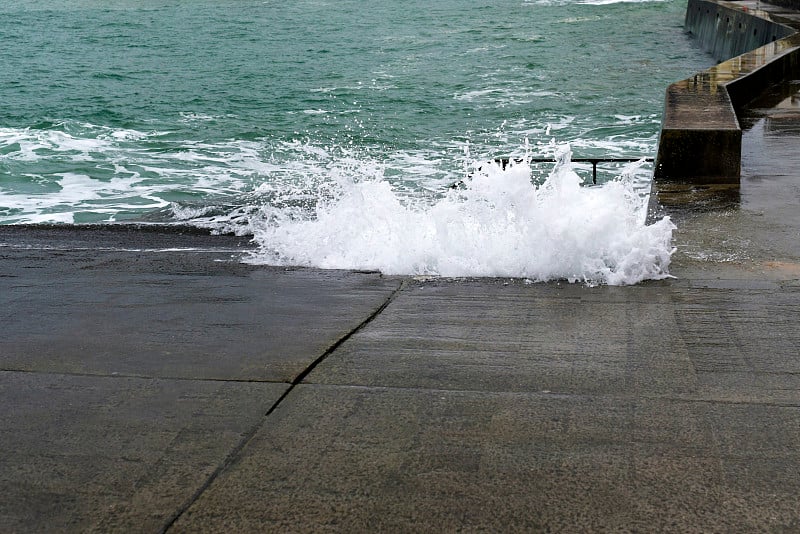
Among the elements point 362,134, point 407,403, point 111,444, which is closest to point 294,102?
point 362,134

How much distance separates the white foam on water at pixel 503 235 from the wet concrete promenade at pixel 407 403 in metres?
0.26

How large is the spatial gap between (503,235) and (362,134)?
1376 cm

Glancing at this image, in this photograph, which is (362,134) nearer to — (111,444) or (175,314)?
(175,314)

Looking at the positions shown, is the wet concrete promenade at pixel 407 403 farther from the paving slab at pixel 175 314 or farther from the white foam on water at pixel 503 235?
the white foam on water at pixel 503 235

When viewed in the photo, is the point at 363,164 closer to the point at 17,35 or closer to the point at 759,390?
the point at 759,390

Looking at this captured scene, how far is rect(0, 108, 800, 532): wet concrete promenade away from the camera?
2799 mm

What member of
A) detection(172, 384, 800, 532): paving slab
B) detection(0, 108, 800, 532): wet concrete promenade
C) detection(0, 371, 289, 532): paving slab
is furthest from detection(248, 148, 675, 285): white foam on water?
detection(0, 371, 289, 532): paving slab

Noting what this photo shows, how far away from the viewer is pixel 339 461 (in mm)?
3096

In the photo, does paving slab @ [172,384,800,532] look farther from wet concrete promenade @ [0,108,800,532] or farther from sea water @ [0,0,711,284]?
sea water @ [0,0,711,284]

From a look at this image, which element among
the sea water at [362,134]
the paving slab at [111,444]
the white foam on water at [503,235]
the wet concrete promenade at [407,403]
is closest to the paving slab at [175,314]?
the wet concrete promenade at [407,403]

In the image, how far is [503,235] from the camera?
6.27 metres

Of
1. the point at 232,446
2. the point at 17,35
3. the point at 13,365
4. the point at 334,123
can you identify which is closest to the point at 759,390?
the point at 232,446

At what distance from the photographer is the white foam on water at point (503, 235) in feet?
18.3

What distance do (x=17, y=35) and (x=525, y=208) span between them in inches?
1909
